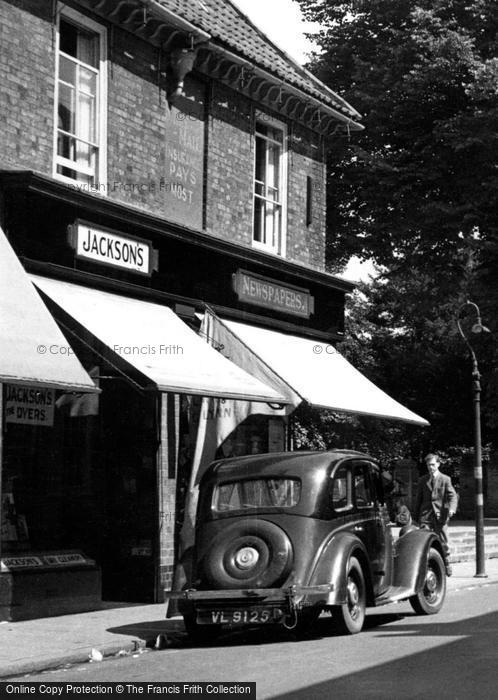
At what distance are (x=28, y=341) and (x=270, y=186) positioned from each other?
29.0 feet

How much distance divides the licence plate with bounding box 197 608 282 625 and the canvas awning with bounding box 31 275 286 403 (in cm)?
263

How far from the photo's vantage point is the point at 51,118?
15188 mm

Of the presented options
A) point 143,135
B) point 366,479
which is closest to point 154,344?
point 366,479

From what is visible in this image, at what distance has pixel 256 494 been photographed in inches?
508

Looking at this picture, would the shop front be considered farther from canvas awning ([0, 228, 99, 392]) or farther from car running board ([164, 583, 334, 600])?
car running board ([164, 583, 334, 600])

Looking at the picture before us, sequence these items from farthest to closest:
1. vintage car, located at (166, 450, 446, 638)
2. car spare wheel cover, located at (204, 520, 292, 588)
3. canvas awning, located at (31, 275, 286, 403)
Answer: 1. canvas awning, located at (31, 275, 286, 403)
2. car spare wheel cover, located at (204, 520, 292, 588)
3. vintage car, located at (166, 450, 446, 638)

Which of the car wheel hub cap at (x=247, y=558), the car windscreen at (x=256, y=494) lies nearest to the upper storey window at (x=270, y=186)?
the car windscreen at (x=256, y=494)

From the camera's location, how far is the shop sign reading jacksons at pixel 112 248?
49.1 feet

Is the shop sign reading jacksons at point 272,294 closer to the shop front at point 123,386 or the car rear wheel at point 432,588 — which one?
the shop front at point 123,386

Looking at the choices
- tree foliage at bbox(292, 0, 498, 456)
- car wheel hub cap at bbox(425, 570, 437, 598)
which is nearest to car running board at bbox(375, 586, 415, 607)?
car wheel hub cap at bbox(425, 570, 437, 598)

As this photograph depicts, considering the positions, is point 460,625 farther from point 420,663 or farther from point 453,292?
point 453,292

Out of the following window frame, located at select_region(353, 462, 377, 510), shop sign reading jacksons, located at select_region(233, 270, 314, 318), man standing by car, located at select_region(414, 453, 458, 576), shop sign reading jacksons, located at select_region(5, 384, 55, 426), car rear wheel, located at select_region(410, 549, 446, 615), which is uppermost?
shop sign reading jacksons, located at select_region(233, 270, 314, 318)

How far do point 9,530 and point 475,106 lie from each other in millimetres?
18128

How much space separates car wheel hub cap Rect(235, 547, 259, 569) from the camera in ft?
39.7
